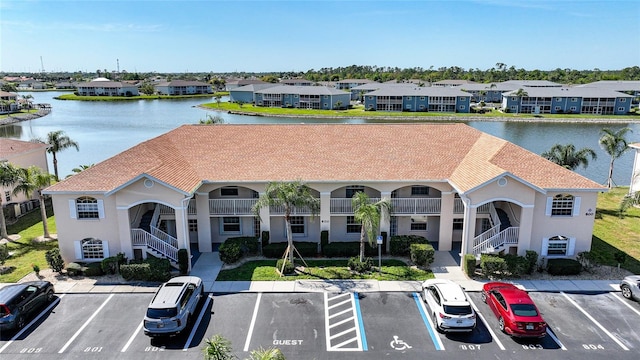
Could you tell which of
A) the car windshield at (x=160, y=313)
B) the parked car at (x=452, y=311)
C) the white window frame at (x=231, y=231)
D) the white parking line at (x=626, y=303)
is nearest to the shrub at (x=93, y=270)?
the white window frame at (x=231, y=231)

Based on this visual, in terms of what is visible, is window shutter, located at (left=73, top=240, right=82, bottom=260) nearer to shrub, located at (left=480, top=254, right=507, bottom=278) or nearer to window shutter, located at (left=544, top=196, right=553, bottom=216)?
shrub, located at (left=480, top=254, right=507, bottom=278)

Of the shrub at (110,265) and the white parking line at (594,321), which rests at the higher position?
the shrub at (110,265)

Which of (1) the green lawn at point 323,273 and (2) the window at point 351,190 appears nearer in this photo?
(1) the green lawn at point 323,273

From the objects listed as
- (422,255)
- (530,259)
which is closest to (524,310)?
(530,259)

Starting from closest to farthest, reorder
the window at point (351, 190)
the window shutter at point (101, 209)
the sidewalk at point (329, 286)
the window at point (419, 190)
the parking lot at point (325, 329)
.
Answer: the parking lot at point (325, 329) → the sidewalk at point (329, 286) → the window shutter at point (101, 209) → the window at point (351, 190) → the window at point (419, 190)

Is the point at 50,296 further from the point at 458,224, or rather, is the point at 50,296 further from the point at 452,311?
the point at 458,224

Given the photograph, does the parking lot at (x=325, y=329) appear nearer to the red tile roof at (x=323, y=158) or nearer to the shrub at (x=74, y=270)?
the shrub at (x=74, y=270)
